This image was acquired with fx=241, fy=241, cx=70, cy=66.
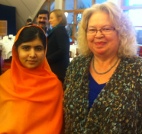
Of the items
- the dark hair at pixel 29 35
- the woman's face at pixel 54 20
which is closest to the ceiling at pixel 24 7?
the woman's face at pixel 54 20

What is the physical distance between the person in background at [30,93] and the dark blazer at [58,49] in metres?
1.00

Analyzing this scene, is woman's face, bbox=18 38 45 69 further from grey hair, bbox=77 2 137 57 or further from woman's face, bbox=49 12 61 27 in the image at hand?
woman's face, bbox=49 12 61 27

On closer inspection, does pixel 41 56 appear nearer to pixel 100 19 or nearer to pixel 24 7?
pixel 100 19

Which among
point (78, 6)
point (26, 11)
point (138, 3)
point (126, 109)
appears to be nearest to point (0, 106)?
point (126, 109)

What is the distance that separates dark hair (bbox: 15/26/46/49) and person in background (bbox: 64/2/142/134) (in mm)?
269

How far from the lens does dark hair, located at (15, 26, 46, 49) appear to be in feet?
4.78

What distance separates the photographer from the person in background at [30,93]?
137 centimetres

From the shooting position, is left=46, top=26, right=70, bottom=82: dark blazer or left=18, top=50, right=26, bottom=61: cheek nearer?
left=18, top=50, right=26, bottom=61: cheek

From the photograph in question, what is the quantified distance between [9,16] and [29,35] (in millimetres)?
7733

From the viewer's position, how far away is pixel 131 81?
1.23 meters

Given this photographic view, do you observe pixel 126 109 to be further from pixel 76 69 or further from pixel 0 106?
pixel 0 106

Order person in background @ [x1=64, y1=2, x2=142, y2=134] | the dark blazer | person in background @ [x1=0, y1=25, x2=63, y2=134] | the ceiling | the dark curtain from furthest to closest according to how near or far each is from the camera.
→ the dark curtain → the ceiling → the dark blazer → person in background @ [x1=0, y1=25, x2=63, y2=134] → person in background @ [x1=64, y1=2, x2=142, y2=134]

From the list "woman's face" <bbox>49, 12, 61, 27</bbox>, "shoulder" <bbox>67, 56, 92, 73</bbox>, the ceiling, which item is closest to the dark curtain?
the ceiling

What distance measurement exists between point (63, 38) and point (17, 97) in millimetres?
1277
